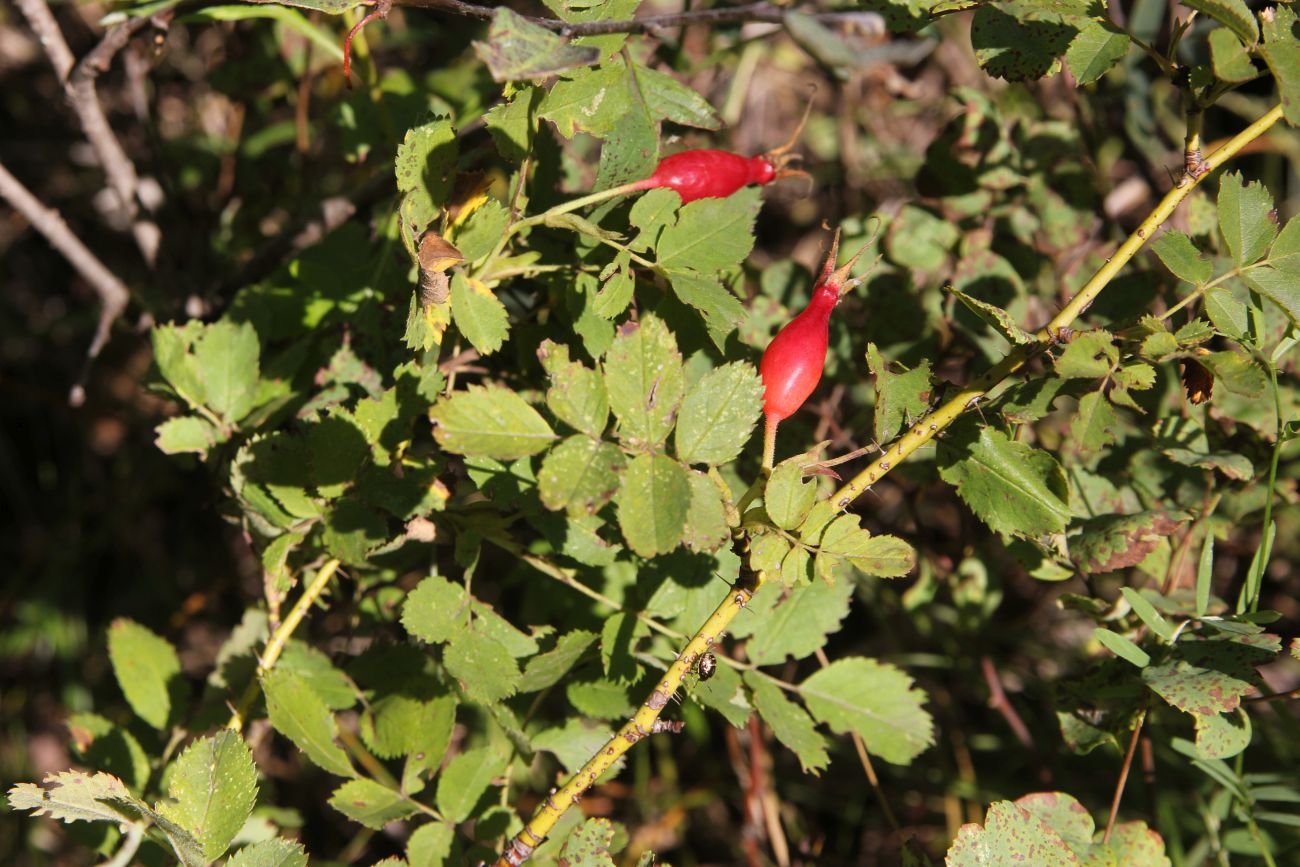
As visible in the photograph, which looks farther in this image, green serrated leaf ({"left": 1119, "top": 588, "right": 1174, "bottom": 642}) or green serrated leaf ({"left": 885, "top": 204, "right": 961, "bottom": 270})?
green serrated leaf ({"left": 885, "top": 204, "right": 961, "bottom": 270})

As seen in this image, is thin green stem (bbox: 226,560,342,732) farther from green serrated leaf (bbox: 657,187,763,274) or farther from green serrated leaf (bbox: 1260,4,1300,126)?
green serrated leaf (bbox: 1260,4,1300,126)

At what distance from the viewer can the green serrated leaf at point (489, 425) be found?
1131mm

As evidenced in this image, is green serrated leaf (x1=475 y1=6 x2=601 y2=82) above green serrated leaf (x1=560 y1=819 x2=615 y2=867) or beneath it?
above

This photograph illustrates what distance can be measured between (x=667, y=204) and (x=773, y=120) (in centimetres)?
210

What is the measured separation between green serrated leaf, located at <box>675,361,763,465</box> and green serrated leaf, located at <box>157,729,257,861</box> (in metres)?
0.64

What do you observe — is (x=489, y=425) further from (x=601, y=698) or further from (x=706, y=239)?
(x=601, y=698)

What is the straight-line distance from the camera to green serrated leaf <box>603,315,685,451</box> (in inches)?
44.4

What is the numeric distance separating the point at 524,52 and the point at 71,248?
1304 millimetres

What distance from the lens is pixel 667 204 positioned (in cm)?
127

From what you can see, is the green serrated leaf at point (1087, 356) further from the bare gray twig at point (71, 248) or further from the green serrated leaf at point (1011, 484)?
the bare gray twig at point (71, 248)

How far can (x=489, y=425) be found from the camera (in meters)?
1.15

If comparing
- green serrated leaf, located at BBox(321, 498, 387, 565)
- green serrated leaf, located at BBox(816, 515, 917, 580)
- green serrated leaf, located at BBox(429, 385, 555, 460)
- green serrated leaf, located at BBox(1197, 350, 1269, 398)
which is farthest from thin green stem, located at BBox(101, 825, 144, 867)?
green serrated leaf, located at BBox(1197, 350, 1269, 398)

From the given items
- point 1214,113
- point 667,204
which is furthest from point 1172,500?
point 1214,113

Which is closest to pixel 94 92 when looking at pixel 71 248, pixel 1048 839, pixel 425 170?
pixel 71 248
